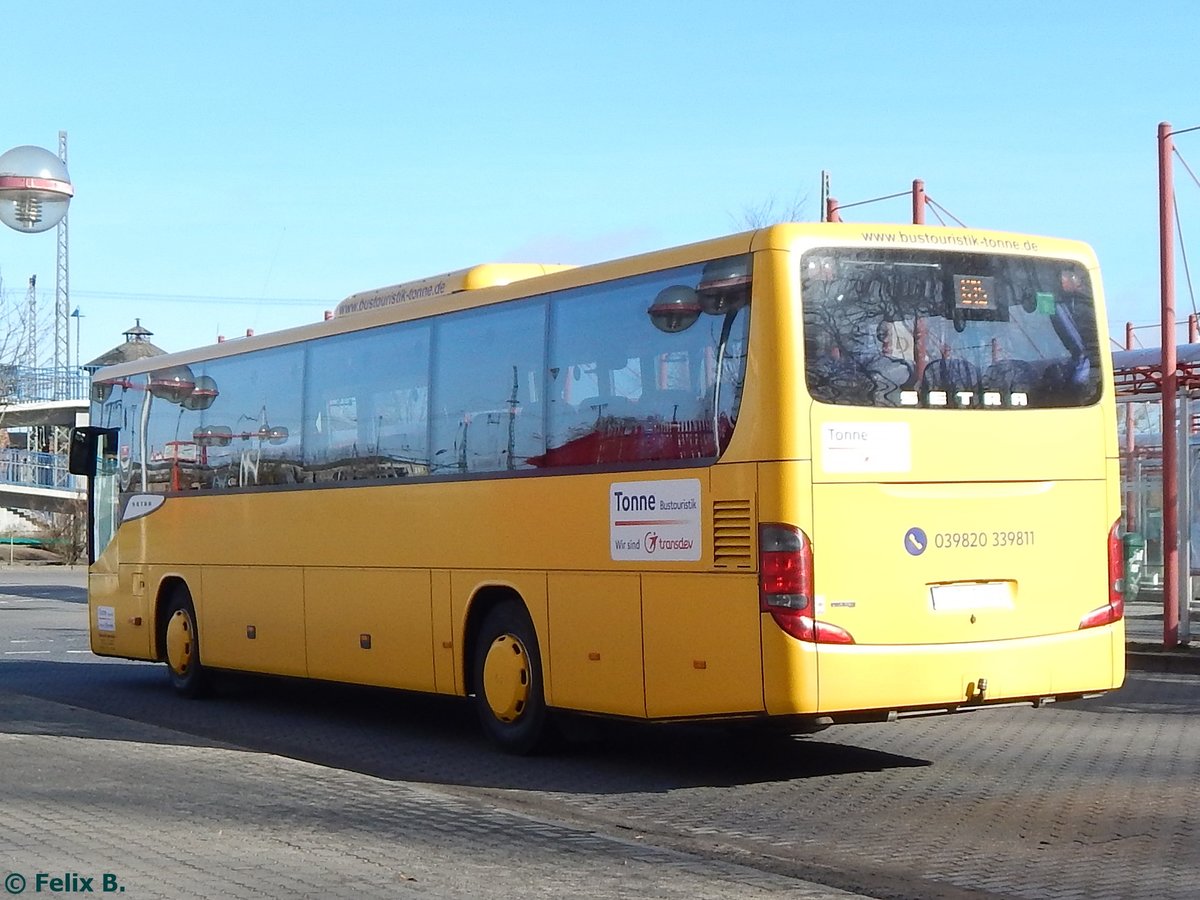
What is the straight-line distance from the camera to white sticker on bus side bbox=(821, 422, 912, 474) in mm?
10133

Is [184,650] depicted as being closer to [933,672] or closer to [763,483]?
[763,483]

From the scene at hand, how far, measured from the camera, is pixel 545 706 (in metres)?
11.9

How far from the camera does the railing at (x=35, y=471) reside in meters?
69.9

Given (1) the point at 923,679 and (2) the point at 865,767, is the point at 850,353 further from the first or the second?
(2) the point at 865,767

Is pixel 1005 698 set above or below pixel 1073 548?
below

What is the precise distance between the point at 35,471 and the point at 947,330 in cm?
6448

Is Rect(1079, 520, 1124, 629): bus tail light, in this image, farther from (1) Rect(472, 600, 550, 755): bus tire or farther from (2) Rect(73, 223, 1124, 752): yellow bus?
(1) Rect(472, 600, 550, 755): bus tire

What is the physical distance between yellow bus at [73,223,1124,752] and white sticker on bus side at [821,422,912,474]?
1 centimetres

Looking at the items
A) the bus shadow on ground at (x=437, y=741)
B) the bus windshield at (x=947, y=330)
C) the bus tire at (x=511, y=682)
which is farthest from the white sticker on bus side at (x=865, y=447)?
the bus tire at (x=511, y=682)

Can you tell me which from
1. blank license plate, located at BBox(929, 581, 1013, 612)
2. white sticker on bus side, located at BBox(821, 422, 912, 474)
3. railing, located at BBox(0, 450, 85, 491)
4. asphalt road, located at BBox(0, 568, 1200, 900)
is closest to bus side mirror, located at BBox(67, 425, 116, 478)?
asphalt road, located at BBox(0, 568, 1200, 900)

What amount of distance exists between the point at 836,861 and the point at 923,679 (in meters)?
2.18

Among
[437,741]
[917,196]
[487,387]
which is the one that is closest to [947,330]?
[487,387]

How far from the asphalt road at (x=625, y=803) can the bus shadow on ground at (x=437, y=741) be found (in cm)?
5

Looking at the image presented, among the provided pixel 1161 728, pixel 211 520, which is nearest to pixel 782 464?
pixel 1161 728
